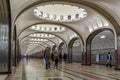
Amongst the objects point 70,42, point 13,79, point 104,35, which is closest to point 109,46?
point 104,35

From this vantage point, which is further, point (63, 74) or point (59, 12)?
point (59, 12)

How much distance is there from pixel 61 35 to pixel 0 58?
25851 millimetres

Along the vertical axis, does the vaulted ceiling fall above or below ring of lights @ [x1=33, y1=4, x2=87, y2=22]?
below

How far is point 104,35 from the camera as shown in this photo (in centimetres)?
2931

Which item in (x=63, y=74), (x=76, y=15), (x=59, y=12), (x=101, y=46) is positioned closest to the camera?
(x=63, y=74)

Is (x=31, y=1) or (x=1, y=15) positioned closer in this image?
(x=1, y=15)

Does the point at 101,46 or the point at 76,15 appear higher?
the point at 76,15

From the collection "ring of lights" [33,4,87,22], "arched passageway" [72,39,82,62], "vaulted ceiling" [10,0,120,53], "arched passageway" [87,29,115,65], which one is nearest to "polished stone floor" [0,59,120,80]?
"vaulted ceiling" [10,0,120,53]

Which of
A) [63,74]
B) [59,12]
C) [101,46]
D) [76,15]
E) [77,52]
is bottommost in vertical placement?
[63,74]

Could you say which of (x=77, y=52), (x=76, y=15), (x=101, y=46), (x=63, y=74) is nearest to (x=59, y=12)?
(x=76, y=15)

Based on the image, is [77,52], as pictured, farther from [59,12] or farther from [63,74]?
[63,74]

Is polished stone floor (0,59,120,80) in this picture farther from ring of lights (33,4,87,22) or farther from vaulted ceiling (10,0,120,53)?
ring of lights (33,4,87,22)

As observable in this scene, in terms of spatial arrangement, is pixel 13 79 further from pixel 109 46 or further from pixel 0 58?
pixel 109 46

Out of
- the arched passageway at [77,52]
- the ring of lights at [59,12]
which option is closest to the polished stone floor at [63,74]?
the ring of lights at [59,12]
